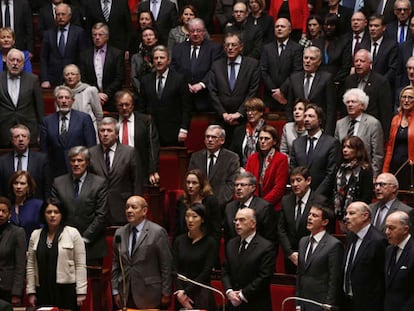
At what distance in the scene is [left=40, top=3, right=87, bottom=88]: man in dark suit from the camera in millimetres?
11406

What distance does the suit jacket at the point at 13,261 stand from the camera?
29.5 ft

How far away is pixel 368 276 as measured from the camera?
27.7ft

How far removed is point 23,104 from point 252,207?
2.41m

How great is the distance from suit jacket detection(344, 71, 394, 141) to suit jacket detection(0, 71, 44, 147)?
2.65m

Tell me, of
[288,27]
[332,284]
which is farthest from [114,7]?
[332,284]

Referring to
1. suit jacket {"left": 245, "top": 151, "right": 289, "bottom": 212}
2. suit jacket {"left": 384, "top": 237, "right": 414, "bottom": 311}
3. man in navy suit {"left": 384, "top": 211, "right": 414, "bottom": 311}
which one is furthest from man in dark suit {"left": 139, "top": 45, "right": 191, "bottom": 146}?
suit jacket {"left": 384, "top": 237, "right": 414, "bottom": 311}

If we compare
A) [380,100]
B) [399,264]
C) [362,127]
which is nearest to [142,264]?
[399,264]

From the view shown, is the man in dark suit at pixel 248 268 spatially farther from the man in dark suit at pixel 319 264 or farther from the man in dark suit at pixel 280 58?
the man in dark suit at pixel 280 58

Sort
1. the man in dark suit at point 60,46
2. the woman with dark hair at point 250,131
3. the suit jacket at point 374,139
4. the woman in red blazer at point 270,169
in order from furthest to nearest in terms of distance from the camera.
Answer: the man in dark suit at point 60,46 → the woman with dark hair at point 250,131 → the suit jacket at point 374,139 → the woman in red blazer at point 270,169

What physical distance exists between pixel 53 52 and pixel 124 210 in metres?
2.23

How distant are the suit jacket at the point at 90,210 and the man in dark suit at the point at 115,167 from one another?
352mm

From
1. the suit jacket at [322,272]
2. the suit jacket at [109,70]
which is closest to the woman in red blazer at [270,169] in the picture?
the suit jacket at [322,272]

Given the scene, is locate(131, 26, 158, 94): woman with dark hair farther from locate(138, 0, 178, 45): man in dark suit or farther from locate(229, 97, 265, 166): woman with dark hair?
locate(229, 97, 265, 166): woman with dark hair

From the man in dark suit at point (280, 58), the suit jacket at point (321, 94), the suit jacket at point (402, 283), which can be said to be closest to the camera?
the suit jacket at point (402, 283)
